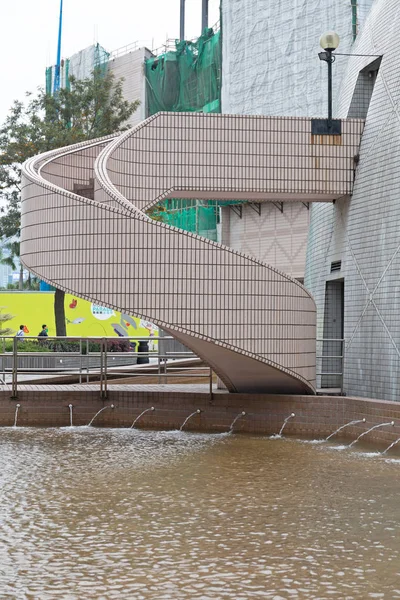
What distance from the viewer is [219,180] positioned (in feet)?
51.3

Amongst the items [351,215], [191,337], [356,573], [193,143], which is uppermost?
[193,143]

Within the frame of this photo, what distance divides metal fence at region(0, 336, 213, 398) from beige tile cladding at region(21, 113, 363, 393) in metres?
1.82

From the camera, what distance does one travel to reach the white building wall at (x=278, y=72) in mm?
35500

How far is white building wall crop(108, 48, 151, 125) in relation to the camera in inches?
2104

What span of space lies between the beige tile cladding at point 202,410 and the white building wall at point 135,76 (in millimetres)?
39162

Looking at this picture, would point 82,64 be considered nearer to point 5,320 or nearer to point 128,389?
point 5,320

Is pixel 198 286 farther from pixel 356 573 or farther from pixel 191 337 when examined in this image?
pixel 356 573

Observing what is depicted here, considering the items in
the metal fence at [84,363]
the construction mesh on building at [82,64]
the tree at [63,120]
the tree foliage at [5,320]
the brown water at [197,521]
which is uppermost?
the construction mesh on building at [82,64]

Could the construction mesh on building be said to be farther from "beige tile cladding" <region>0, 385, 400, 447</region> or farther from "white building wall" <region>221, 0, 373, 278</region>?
"beige tile cladding" <region>0, 385, 400, 447</region>

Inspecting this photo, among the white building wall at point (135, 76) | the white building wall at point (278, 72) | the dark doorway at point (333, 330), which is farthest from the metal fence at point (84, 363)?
the white building wall at point (135, 76)

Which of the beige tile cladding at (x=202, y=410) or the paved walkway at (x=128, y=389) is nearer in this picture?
the beige tile cladding at (x=202, y=410)

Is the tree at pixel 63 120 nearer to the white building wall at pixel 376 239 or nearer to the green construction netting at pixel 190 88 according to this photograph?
Answer: the green construction netting at pixel 190 88

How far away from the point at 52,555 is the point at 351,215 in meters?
10.0

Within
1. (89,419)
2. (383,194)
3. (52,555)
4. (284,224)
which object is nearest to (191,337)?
(89,419)
